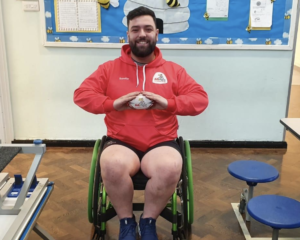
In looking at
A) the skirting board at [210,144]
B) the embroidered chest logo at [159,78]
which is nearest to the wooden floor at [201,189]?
the skirting board at [210,144]

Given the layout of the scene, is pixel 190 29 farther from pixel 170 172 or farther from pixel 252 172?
pixel 170 172

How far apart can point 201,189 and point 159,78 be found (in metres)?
0.97

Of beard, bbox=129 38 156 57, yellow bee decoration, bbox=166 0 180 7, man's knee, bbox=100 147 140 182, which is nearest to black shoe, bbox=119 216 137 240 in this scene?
man's knee, bbox=100 147 140 182

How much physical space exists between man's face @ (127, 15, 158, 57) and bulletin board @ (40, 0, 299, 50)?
114 centimetres

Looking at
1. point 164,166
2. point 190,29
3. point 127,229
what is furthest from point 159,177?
point 190,29

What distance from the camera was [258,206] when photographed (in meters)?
1.54

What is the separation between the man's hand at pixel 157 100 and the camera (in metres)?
1.69

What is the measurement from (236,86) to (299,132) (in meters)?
1.61

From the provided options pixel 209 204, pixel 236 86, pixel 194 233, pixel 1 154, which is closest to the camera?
pixel 1 154

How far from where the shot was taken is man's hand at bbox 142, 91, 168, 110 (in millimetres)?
1693

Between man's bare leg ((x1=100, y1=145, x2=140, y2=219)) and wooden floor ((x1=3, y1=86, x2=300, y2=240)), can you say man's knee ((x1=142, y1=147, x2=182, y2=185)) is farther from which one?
wooden floor ((x1=3, y1=86, x2=300, y2=240))

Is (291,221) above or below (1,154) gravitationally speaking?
below

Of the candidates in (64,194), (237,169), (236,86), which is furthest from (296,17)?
(64,194)

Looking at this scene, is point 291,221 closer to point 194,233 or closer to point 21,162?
point 194,233
